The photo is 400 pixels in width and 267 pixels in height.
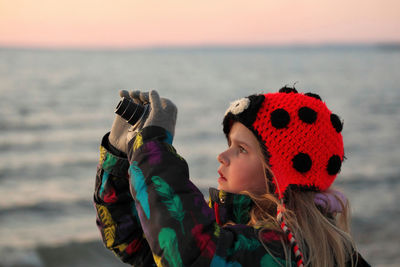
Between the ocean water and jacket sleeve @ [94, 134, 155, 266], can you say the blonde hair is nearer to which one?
jacket sleeve @ [94, 134, 155, 266]

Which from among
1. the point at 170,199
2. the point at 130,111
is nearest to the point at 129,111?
the point at 130,111

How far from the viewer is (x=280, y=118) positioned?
1.90 meters

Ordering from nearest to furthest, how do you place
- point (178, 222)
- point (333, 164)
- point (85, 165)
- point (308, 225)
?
point (178, 222) → point (308, 225) → point (333, 164) → point (85, 165)

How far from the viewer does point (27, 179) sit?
8.20m

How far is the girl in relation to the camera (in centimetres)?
155

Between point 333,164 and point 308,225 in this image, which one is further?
point 333,164

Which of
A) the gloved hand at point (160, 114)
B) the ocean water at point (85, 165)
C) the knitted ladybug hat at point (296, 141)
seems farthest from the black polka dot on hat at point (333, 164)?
the ocean water at point (85, 165)

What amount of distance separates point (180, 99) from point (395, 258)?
577 inches

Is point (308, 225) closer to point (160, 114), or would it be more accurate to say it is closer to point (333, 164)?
point (333, 164)

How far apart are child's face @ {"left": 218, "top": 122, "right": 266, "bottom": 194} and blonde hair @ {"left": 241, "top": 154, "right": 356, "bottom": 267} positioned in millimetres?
36

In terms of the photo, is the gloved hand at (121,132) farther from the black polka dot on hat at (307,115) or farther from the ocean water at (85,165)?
the ocean water at (85,165)

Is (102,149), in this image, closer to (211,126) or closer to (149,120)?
(149,120)

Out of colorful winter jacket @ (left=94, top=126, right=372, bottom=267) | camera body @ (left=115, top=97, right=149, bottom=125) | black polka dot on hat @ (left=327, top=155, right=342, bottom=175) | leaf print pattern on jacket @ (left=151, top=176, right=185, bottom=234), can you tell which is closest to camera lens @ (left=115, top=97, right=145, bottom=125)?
camera body @ (left=115, top=97, right=149, bottom=125)

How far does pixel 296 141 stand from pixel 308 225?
1.11 feet
